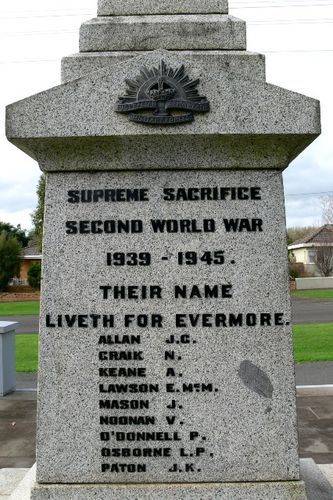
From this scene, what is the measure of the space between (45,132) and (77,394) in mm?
1450

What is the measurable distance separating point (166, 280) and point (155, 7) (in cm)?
177

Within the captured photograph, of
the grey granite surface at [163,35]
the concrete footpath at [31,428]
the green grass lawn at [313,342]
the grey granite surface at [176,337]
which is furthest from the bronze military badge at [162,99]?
the green grass lawn at [313,342]

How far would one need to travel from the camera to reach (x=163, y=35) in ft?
11.2

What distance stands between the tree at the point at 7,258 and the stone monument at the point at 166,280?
126 ft

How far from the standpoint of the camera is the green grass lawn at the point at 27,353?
10469 millimetres

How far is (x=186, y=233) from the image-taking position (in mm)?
3143

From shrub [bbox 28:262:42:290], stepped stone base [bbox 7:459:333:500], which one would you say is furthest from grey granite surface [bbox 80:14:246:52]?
shrub [bbox 28:262:42:290]

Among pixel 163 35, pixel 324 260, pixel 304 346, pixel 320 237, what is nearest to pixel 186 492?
pixel 163 35

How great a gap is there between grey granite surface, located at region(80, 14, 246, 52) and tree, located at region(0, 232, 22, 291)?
38187 mm

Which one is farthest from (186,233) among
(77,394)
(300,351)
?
(300,351)

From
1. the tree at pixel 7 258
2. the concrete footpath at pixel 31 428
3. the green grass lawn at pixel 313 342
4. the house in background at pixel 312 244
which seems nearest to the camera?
the concrete footpath at pixel 31 428

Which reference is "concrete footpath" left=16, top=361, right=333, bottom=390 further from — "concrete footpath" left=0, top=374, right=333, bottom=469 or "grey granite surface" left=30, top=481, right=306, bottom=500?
"grey granite surface" left=30, top=481, right=306, bottom=500

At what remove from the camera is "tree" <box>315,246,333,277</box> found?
50.8 m

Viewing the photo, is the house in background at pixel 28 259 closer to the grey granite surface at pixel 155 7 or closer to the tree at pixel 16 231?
the tree at pixel 16 231
